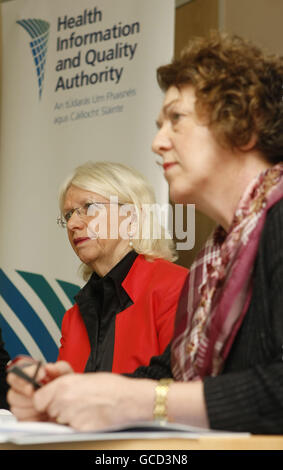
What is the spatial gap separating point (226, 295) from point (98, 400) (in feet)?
1.03

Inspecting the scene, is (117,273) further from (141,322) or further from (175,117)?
→ (175,117)

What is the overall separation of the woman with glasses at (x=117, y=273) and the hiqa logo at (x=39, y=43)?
→ 1.09m

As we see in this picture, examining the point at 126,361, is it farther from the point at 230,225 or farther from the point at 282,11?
the point at 282,11

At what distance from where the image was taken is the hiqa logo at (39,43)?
376 centimetres

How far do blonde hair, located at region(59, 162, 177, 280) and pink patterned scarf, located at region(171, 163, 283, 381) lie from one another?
134 cm

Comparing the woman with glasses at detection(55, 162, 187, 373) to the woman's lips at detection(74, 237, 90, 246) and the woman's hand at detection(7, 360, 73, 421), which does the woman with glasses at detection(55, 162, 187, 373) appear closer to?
the woman's lips at detection(74, 237, 90, 246)

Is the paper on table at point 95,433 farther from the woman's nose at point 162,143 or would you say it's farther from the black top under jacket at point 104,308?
the black top under jacket at point 104,308

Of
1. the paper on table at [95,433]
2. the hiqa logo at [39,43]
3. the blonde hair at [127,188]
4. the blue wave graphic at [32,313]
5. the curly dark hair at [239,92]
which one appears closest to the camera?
the paper on table at [95,433]

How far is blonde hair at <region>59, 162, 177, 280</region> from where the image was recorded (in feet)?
9.24

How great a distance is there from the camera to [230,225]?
55.0 inches

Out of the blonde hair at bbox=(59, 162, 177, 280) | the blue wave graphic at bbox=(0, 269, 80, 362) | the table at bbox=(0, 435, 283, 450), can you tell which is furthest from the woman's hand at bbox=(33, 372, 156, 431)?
the blue wave graphic at bbox=(0, 269, 80, 362)

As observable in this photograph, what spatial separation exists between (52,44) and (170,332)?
209cm

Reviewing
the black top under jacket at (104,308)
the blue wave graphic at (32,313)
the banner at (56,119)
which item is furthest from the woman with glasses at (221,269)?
the blue wave graphic at (32,313)

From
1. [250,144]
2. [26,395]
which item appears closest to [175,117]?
[250,144]
